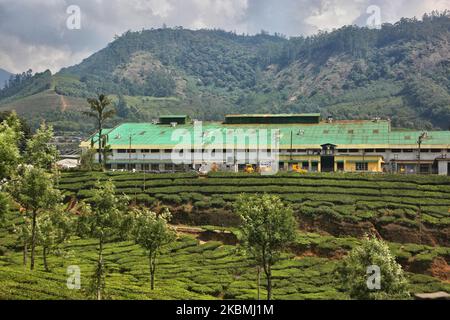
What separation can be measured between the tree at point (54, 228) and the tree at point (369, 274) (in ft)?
73.7

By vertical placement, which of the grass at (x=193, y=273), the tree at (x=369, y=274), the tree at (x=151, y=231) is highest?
the tree at (x=151, y=231)

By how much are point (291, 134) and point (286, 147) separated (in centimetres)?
222

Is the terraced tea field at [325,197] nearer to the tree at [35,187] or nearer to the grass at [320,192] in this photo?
the grass at [320,192]

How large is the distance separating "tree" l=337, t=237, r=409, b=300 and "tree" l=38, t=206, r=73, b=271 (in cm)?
2246

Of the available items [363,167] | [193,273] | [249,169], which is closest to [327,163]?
[363,167]

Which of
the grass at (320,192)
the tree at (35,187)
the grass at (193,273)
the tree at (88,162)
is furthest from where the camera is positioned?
the tree at (88,162)

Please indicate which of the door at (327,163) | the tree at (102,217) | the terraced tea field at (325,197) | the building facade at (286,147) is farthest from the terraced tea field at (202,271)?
the building facade at (286,147)

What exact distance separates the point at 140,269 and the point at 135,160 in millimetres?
49704

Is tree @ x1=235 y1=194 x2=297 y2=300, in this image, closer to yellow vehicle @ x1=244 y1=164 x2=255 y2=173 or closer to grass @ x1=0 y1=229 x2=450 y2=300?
grass @ x1=0 y1=229 x2=450 y2=300

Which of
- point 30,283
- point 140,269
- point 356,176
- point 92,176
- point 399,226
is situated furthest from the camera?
point 92,176

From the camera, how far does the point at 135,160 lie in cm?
9919

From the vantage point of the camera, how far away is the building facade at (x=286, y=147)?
91.6m
